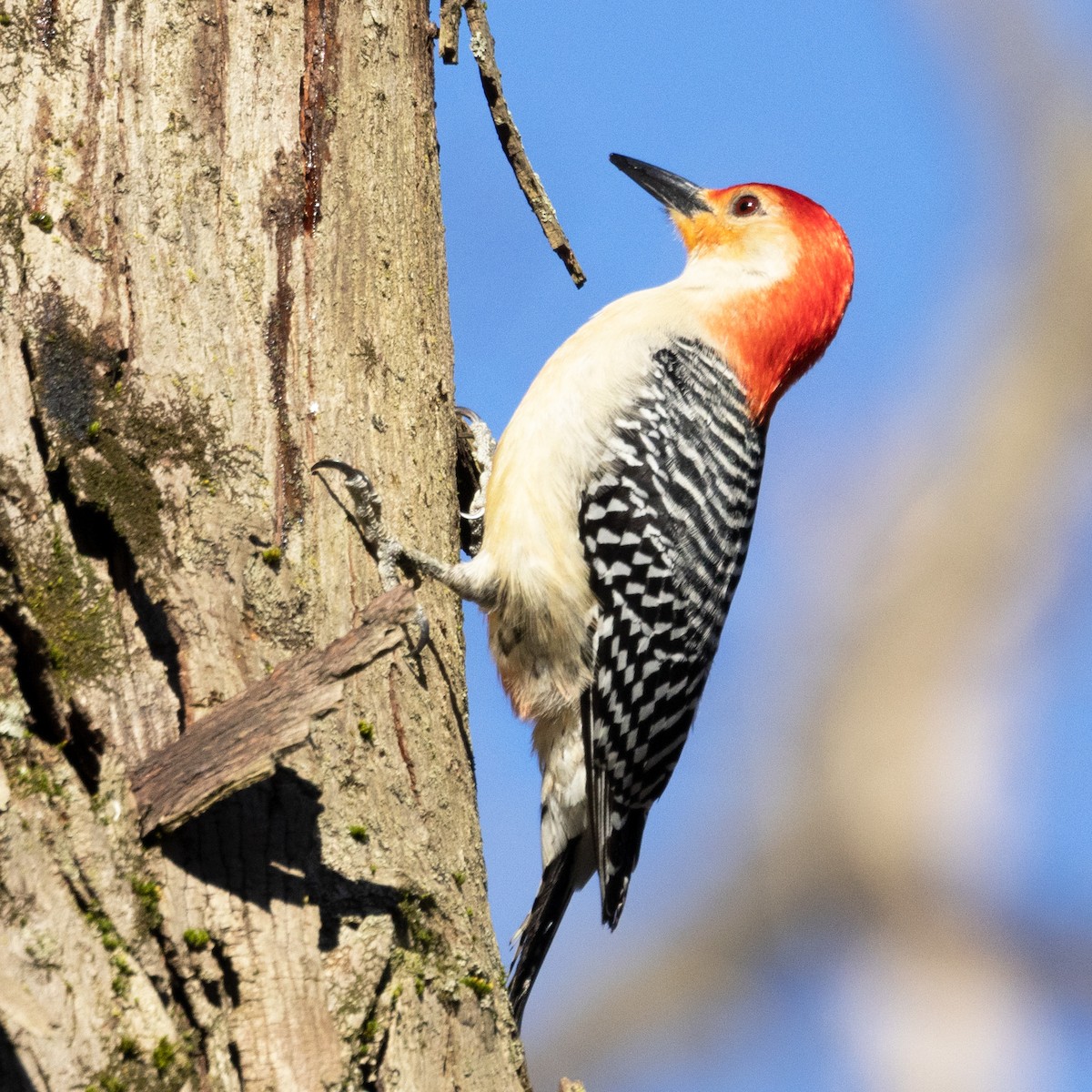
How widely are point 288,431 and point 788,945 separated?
5697 mm

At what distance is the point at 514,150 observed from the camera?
13.9 ft

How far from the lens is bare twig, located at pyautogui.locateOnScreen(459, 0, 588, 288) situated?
415cm

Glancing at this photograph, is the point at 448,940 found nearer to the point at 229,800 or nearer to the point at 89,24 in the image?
the point at 229,800

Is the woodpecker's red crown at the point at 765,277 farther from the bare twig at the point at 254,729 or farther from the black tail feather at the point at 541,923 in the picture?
the bare twig at the point at 254,729

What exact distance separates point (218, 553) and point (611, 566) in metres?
1.77

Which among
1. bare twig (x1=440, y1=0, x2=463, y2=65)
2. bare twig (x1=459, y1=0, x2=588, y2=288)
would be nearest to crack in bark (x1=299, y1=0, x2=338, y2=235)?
bare twig (x1=440, y1=0, x2=463, y2=65)

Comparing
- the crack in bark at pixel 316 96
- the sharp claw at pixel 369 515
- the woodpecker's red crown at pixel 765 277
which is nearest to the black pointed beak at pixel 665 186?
the woodpecker's red crown at pixel 765 277

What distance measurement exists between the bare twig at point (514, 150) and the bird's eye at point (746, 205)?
4.33 ft

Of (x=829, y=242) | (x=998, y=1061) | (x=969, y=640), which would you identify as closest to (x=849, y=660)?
(x=969, y=640)

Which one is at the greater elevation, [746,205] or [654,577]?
[746,205]

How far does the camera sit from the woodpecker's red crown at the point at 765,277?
4938 millimetres

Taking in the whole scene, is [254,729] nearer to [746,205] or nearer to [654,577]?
[654,577]

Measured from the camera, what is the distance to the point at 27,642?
2.25m

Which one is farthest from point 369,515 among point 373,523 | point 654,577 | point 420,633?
point 654,577
